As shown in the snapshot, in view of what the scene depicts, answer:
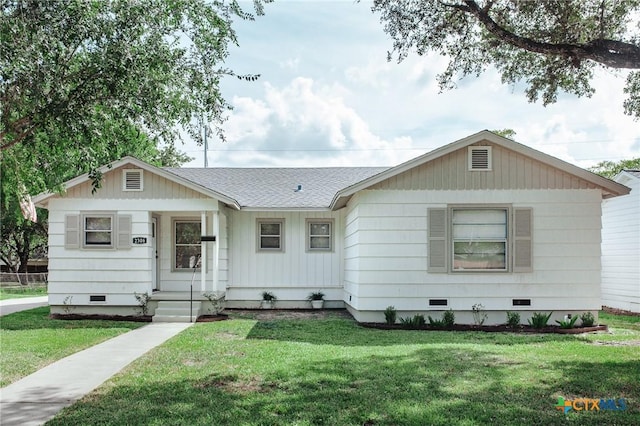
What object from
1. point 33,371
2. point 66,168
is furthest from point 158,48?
point 33,371

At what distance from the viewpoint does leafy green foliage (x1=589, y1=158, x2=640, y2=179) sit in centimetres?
3269

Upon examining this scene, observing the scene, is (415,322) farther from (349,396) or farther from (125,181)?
(125,181)

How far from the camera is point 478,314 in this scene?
1154 cm

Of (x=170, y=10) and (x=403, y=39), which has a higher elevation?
(x=403, y=39)

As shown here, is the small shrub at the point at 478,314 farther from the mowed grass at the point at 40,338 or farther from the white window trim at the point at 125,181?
the white window trim at the point at 125,181

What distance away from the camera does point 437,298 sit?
11531 millimetres

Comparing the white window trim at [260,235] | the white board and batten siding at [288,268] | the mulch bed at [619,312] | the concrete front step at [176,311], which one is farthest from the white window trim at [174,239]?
the mulch bed at [619,312]

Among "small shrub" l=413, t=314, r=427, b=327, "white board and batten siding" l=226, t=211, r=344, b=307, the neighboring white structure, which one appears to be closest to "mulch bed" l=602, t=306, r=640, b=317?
the neighboring white structure

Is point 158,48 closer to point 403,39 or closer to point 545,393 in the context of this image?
point 403,39

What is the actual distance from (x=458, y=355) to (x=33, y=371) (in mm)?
5985

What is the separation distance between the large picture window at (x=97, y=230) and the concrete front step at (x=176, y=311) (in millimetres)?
2099

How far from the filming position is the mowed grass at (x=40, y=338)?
300 inches

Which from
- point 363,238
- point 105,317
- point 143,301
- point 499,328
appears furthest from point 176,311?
point 499,328

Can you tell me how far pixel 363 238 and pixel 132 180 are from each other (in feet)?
20.2
